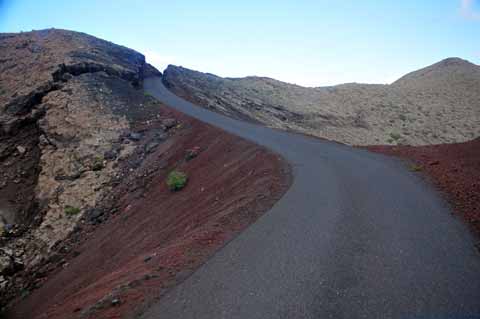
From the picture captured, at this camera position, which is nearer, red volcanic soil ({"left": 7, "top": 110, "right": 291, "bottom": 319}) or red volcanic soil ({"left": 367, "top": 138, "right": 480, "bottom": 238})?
red volcanic soil ({"left": 7, "top": 110, "right": 291, "bottom": 319})

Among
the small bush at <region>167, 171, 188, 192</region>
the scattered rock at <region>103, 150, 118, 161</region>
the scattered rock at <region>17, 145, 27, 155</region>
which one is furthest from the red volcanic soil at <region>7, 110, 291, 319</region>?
the scattered rock at <region>17, 145, 27, 155</region>

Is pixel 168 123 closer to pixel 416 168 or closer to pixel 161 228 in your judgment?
pixel 161 228

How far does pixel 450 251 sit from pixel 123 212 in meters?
12.1

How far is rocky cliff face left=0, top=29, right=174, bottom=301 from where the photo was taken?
13.0 m

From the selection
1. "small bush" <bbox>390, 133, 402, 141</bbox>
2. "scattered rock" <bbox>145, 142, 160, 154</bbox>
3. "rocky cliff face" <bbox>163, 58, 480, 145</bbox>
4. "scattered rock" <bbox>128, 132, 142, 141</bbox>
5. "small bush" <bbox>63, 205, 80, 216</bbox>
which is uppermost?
"rocky cliff face" <bbox>163, 58, 480, 145</bbox>

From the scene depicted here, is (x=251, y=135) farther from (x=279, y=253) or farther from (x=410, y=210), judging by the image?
(x=279, y=253)

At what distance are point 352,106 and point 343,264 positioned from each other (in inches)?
1400

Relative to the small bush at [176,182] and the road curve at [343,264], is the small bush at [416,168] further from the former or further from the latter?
the small bush at [176,182]

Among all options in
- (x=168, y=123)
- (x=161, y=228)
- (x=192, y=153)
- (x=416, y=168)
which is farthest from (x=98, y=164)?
(x=416, y=168)

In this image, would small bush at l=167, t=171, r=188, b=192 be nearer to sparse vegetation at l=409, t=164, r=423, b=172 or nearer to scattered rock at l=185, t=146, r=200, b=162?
scattered rock at l=185, t=146, r=200, b=162

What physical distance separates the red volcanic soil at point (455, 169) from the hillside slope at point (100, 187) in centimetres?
458

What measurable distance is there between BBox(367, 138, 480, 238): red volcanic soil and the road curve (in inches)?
19.7

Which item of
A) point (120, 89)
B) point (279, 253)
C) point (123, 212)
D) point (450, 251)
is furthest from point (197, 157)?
point (120, 89)

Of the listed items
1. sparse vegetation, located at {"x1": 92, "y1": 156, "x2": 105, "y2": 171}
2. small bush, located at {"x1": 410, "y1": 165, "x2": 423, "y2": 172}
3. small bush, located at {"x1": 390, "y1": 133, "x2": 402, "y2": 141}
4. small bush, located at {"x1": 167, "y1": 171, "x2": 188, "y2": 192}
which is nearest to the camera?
small bush, located at {"x1": 410, "y1": 165, "x2": 423, "y2": 172}
